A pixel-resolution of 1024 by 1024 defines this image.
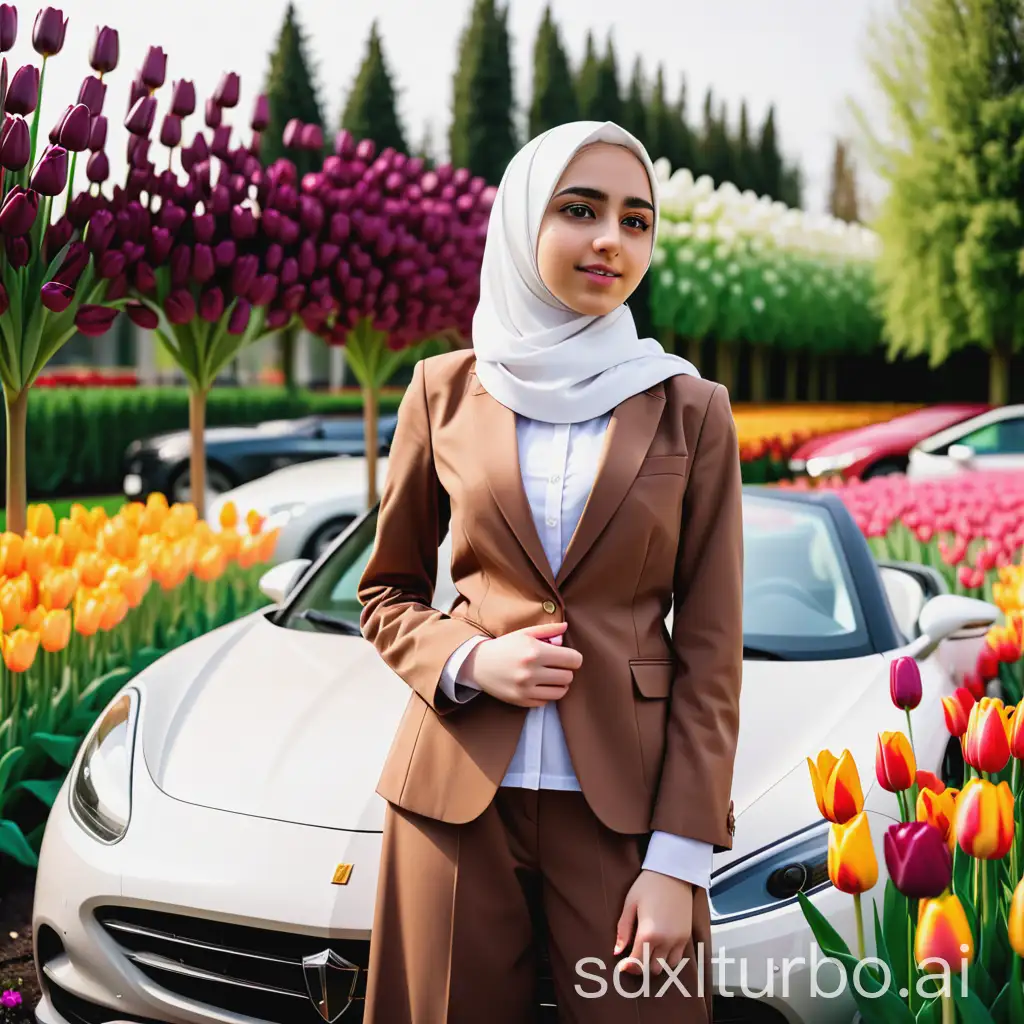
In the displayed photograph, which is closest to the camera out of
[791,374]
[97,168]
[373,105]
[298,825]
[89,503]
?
[298,825]

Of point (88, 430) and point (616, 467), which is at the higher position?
point (616, 467)

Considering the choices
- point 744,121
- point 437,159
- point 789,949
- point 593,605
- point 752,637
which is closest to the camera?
point 593,605

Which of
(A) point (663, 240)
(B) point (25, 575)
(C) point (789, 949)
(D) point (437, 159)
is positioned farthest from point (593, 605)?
(D) point (437, 159)

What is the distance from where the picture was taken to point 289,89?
22.9 meters

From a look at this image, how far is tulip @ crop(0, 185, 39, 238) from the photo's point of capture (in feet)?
12.1

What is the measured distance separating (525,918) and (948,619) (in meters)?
1.73

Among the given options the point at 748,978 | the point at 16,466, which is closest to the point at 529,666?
the point at 748,978

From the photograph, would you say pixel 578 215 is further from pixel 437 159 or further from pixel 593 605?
pixel 437 159

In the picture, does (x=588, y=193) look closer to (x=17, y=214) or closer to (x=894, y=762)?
(x=894, y=762)

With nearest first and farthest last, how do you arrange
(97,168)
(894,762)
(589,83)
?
(894,762)
(97,168)
(589,83)

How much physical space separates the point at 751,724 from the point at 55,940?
4.70 ft

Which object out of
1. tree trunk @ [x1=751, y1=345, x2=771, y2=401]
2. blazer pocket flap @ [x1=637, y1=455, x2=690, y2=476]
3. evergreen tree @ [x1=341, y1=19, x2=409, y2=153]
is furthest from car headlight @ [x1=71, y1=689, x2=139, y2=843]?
tree trunk @ [x1=751, y1=345, x2=771, y2=401]

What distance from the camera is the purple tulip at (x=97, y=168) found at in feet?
14.3

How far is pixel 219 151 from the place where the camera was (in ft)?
17.2
